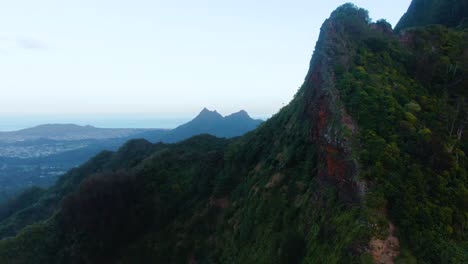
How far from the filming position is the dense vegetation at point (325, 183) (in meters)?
10.8

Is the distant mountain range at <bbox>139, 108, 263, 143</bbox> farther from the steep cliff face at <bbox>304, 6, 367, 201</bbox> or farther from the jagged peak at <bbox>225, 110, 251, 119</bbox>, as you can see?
the steep cliff face at <bbox>304, 6, 367, 201</bbox>

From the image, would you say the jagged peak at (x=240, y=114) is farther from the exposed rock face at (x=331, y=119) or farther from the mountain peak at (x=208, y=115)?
the exposed rock face at (x=331, y=119)

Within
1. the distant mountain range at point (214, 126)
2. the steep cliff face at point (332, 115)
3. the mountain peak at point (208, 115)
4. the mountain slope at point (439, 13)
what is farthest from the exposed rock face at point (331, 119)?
the mountain peak at point (208, 115)

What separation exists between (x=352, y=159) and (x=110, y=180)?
22211 mm

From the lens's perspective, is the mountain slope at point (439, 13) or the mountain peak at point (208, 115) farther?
the mountain peak at point (208, 115)

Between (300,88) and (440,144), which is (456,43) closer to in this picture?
(300,88)

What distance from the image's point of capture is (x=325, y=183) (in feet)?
45.5

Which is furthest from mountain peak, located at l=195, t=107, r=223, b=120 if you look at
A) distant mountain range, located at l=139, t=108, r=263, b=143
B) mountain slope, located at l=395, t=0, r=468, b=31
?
mountain slope, located at l=395, t=0, r=468, b=31

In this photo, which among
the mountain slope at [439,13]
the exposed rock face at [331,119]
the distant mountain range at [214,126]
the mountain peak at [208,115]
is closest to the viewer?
the exposed rock face at [331,119]

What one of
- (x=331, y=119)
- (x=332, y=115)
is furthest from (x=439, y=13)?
(x=331, y=119)

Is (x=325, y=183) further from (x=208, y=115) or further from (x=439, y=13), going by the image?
(x=208, y=115)

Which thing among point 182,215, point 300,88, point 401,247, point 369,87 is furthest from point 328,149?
point 182,215

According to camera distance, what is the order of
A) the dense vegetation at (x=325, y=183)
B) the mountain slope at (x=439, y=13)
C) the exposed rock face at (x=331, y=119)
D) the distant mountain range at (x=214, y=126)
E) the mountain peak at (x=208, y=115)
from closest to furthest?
the dense vegetation at (x=325, y=183) < the exposed rock face at (x=331, y=119) < the mountain slope at (x=439, y=13) < the distant mountain range at (x=214, y=126) < the mountain peak at (x=208, y=115)

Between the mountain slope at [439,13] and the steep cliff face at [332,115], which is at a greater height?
the mountain slope at [439,13]
